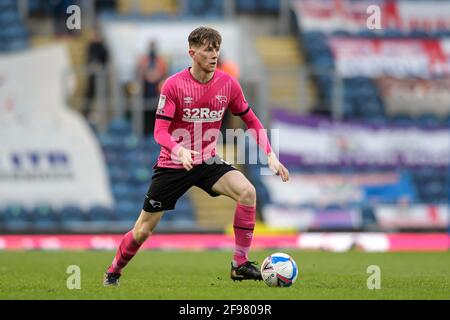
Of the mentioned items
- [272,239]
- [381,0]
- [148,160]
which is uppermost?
[381,0]

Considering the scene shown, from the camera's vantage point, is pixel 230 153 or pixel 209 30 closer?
pixel 209 30

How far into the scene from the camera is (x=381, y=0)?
26.8 m

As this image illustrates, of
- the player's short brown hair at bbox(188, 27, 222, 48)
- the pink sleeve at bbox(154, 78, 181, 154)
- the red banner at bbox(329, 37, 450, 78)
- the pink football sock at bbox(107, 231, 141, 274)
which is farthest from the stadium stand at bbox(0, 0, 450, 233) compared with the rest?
the player's short brown hair at bbox(188, 27, 222, 48)

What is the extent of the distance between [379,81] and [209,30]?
14.7 meters

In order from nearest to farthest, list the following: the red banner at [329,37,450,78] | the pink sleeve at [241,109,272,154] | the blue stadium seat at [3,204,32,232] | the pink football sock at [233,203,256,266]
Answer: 1. the pink football sock at [233,203,256,266]
2. the pink sleeve at [241,109,272,154]
3. the blue stadium seat at [3,204,32,232]
4. the red banner at [329,37,450,78]

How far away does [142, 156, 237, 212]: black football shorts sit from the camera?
1037 cm

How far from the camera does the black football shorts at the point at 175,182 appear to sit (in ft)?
34.0

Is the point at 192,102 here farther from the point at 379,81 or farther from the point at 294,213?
the point at 379,81

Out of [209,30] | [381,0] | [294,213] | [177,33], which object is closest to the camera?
[209,30]

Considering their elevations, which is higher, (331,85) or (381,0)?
(381,0)

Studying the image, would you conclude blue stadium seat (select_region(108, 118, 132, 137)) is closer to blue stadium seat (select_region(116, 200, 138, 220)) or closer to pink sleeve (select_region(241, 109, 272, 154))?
blue stadium seat (select_region(116, 200, 138, 220))

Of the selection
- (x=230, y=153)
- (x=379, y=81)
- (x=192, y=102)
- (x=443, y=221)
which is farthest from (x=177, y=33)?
(x=192, y=102)

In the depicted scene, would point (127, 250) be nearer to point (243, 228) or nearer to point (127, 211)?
point (243, 228)

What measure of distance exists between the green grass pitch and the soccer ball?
0.31 feet
